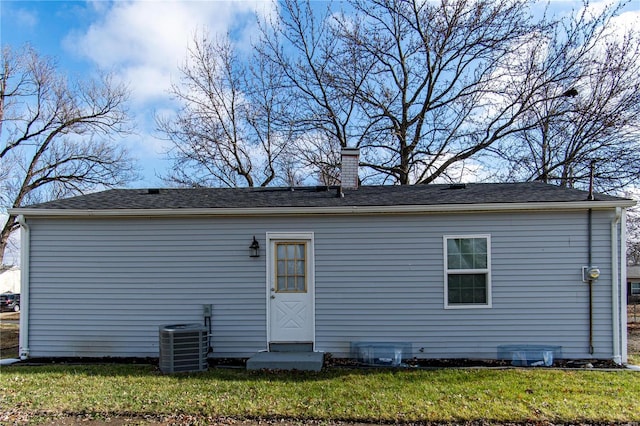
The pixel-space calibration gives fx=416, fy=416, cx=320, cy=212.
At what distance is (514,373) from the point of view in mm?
6090

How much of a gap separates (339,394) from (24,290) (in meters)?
5.97

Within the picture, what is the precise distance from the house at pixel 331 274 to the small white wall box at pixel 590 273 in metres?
0.02

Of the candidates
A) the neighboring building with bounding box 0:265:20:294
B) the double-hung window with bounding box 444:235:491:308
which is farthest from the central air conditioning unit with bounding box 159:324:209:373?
the neighboring building with bounding box 0:265:20:294

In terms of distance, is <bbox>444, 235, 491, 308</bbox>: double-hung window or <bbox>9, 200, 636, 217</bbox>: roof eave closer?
<bbox>9, 200, 636, 217</bbox>: roof eave

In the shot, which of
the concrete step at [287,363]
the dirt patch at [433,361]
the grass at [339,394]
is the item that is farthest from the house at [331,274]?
the grass at [339,394]

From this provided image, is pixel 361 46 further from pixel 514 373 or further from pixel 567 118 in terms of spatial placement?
pixel 514 373

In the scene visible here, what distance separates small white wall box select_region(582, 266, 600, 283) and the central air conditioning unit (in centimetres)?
639

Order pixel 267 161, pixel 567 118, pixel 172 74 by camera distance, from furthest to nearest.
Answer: pixel 267 161 → pixel 172 74 → pixel 567 118

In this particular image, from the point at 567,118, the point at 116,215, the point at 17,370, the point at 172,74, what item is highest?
the point at 172,74

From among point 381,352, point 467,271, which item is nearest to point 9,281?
point 381,352

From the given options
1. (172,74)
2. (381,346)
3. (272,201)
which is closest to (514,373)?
(381,346)

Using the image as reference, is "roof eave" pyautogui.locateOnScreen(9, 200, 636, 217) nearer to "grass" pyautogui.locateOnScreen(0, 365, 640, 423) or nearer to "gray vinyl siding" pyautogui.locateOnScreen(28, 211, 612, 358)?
"gray vinyl siding" pyautogui.locateOnScreen(28, 211, 612, 358)

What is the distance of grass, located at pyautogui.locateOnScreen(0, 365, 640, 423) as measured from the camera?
452 cm

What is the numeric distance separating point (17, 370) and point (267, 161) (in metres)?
12.9
